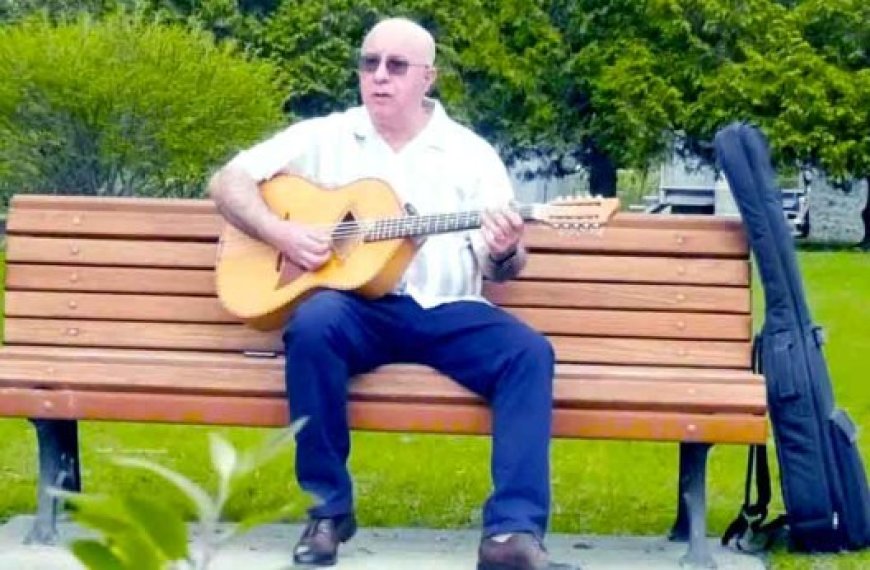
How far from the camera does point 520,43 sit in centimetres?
3409

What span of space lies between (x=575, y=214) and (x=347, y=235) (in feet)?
1.83

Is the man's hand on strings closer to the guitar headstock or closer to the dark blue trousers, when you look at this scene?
the guitar headstock

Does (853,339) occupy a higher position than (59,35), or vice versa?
(59,35)

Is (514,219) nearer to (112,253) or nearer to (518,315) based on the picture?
(518,315)

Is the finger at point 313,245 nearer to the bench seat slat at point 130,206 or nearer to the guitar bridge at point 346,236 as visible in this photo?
the guitar bridge at point 346,236

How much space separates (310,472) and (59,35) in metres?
14.7

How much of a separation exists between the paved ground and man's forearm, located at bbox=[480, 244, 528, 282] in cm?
68

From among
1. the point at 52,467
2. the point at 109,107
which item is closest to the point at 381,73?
the point at 52,467

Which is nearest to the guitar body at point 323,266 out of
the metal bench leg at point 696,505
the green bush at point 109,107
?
the metal bench leg at point 696,505

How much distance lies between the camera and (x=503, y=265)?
4945 millimetres

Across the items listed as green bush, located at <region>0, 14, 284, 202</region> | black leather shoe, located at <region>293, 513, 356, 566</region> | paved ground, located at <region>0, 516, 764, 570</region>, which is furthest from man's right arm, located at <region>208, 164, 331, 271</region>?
green bush, located at <region>0, 14, 284, 202</region>

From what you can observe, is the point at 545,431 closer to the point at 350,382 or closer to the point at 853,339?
the point at 350,382

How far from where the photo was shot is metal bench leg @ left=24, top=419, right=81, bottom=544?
5.05m

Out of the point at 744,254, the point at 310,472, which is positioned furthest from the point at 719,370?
the point at 310,472
